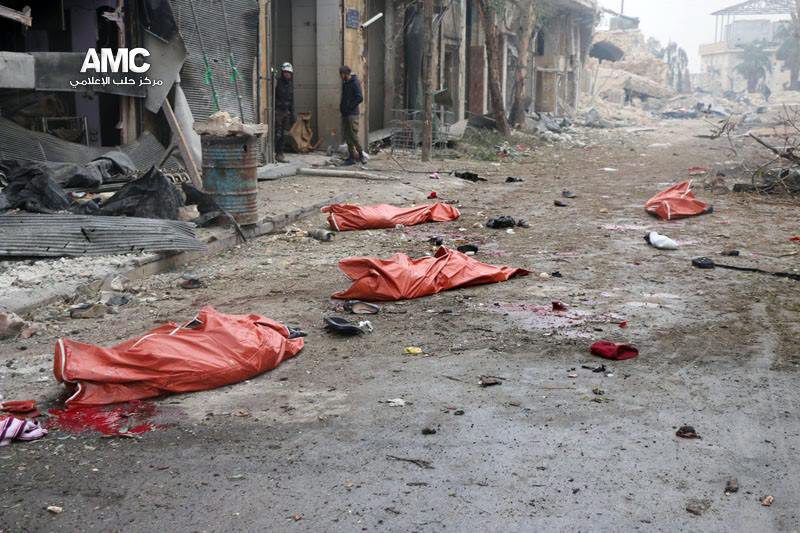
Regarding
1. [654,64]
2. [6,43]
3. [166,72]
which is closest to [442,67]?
[166,72]

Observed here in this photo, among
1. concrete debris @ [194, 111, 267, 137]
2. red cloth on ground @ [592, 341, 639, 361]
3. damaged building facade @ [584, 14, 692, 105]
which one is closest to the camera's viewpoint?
red cloth on ground @ [592, 341, 639, 361]

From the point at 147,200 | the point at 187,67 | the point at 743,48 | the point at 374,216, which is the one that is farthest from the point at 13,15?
the point at 743,48

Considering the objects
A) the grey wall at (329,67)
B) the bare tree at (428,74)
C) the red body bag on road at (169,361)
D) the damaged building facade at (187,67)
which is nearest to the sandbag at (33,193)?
the damaged building facade at (187,67)

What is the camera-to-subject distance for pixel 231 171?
7715mm

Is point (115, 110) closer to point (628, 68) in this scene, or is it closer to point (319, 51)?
point (319, 51)

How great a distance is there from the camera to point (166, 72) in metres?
10.4

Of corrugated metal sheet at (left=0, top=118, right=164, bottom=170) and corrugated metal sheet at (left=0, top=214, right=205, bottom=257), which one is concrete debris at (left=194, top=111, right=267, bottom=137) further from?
corrugated metal sheet at (left=0, top=118, right=164, bottom=170)

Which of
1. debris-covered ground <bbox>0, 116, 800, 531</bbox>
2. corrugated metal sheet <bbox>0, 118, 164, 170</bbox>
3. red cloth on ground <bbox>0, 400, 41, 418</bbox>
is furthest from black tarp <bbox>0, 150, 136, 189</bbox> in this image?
red cloth on ground <bbox>0, 400, 41, 418</bbox>

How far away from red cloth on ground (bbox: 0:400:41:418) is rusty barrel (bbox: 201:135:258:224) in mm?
4284

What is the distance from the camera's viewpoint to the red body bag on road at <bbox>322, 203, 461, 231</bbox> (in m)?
8.66

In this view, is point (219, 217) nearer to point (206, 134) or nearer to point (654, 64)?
point (206, 134)

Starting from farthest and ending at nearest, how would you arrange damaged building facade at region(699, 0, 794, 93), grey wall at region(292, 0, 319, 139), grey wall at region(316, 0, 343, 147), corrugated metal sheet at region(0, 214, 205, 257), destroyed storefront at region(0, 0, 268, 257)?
damaged building facade at region(699, 0, 794, 93) < grey wall at region(292, 0, 319, 139) < grey wall at region(316, 0, 343, 147) < destroyed storefront at region(0, 0, 268, 257) < corrugated metal sheet at region(0, 214, 205, 257)

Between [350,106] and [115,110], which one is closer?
[115,110]

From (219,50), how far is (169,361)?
860cm
